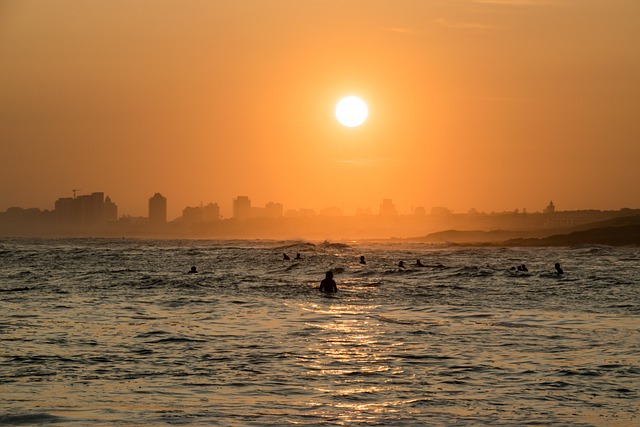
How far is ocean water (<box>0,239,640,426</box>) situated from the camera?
504 inches

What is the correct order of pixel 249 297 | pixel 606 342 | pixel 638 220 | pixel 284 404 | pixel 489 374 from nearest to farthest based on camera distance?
pixel 284 404 < pixel 489 374 < pixel 606 342 < pixel 249 297 < pixel 638 220

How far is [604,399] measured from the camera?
543 inches

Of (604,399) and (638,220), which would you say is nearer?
(604,399)

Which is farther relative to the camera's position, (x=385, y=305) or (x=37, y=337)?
(x=385, y=305)

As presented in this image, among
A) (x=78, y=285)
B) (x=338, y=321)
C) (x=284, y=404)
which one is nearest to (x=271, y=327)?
(x=338, y=321)

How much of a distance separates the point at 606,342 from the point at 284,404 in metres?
10.4

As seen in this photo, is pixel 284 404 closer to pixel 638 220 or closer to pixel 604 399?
pixel 604 399

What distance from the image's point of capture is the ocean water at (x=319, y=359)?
1280cm

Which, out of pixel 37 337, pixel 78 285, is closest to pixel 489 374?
pixel 37 337

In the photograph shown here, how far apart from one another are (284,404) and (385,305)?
17.6 metres

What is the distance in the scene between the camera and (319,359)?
58.2 feet

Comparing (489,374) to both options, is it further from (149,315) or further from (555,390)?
(149,315)

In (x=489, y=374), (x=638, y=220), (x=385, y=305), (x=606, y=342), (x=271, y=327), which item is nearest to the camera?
(x=489, y=374)

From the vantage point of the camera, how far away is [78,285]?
132 feet
